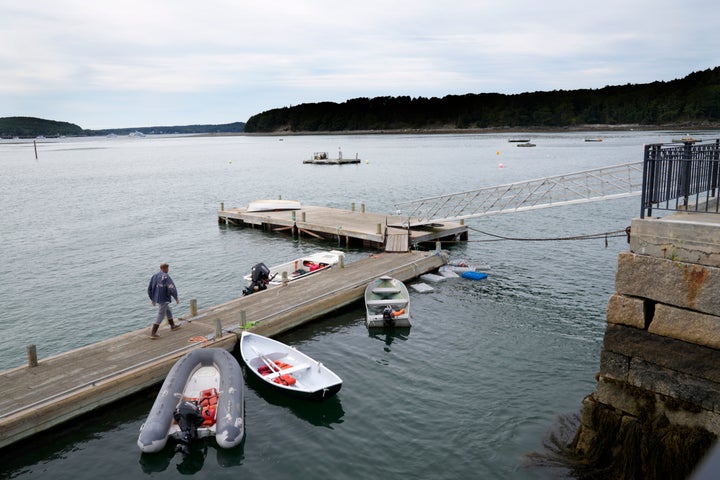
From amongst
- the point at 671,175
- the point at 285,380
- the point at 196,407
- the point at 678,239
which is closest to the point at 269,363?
the point at 285,380

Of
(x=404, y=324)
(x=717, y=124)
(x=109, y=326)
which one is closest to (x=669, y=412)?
(x=404, y=324)

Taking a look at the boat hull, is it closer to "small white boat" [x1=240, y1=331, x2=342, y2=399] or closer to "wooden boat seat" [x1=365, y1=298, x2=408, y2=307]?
"wooden boat seat" [x1=365, y1=298, x2=408, y2=307]

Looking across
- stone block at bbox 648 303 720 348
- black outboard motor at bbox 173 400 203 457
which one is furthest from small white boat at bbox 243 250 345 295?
stone block at bbox 648 303 720 348

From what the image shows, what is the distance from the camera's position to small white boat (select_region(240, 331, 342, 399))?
1462cm

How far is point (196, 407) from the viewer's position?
1309 cm

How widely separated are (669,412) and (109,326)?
751 inches

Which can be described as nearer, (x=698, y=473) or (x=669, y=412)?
(x=698, y=473)

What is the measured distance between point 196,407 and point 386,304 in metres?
9.44

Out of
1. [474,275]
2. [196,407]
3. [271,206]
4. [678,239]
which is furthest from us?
[271,206]

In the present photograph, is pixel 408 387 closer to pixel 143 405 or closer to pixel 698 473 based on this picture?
pixel 143 405

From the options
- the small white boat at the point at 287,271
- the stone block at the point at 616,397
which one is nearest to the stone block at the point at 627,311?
the stone block at the point at 616,397

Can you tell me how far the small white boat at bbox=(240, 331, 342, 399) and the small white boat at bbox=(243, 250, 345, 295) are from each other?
19.2 ft

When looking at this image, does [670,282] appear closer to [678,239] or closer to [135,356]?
[678,239]

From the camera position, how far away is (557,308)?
22031 mm
